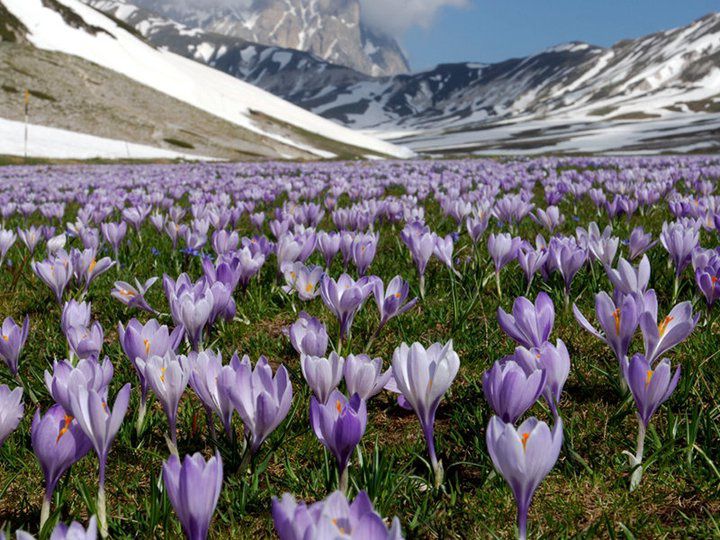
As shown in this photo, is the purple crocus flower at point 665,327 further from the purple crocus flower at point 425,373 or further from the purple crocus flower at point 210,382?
the purple crocus flower at point 210,382

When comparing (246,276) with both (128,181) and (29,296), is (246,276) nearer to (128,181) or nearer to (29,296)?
(29,296)

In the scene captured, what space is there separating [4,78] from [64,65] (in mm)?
14226

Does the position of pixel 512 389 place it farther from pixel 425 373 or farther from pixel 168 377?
pixel 168 377

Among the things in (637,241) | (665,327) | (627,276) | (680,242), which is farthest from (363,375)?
(637,241)

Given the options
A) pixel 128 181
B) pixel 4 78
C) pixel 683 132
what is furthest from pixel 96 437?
pixel 683 132

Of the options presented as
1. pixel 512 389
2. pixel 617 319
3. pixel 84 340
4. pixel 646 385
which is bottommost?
pixel 84 340

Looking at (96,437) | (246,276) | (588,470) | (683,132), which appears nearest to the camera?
(96,437)

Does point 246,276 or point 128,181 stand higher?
point 246,276

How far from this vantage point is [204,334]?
302 centimetres

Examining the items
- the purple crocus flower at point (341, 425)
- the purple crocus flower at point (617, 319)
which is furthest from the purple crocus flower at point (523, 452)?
the purple crocus flower at point (617, 319)

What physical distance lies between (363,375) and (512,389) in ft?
1.62

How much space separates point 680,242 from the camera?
11.0ft

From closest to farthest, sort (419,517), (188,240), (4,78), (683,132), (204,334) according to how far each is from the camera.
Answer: (419,517) < (204,334) < (188,240) < (4,78) < (683,132)

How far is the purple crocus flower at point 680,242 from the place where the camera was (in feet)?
10.9
